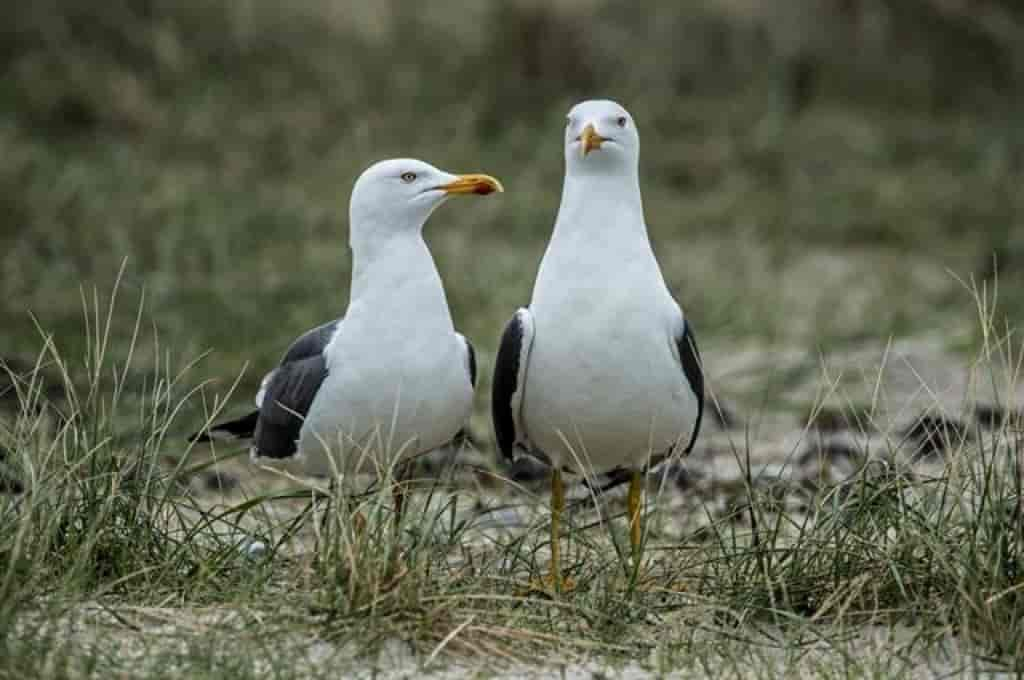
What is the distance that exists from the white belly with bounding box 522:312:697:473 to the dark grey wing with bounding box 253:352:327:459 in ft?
1.68

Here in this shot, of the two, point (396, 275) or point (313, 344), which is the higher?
point (396, 275)

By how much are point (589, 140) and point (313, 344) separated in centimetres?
82

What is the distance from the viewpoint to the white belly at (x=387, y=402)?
163 inches

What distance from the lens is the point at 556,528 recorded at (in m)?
4.29

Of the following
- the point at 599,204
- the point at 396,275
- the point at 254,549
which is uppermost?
the point at 599,204

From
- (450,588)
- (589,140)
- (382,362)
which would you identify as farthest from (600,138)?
(450,588)

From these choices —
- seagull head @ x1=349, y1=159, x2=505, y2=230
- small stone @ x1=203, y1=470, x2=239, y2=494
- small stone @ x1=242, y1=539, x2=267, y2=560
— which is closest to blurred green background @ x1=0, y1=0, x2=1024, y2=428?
small stone @ x1=203, y1=470, x2=239, y2=494

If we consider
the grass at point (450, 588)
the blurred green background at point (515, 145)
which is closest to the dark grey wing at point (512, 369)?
the grass at point (450, 588)

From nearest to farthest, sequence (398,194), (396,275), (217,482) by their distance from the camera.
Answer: (396,275) < (398,194) < (217,482)

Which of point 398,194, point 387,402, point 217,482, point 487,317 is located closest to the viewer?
point 387,402

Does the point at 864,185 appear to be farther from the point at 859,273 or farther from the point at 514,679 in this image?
the point at 514,679

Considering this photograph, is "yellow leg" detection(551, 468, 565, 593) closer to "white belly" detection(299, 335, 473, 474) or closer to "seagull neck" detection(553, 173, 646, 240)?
"white belly" detection(299, 335, 473, 474)

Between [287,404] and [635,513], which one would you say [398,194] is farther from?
[635,513]

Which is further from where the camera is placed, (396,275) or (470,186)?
(470,186)
